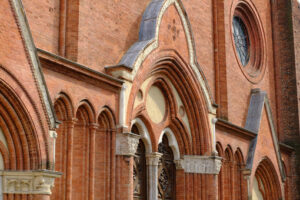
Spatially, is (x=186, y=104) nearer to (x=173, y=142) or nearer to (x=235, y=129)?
(x=173, y=142)

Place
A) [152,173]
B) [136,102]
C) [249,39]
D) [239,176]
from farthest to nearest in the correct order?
[249,39] < [239,176] < [152,173] < [136,102]

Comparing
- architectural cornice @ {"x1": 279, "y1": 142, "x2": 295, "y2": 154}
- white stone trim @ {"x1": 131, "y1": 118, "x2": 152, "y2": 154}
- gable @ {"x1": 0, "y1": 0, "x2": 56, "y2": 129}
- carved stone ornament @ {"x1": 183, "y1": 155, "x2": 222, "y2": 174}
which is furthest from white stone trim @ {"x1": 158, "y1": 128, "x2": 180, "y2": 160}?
architectural cornice @ {"x1": 279, "y1": 142, "x2": 295, "y2": 154}

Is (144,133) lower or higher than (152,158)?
higher

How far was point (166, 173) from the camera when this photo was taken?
1516cm

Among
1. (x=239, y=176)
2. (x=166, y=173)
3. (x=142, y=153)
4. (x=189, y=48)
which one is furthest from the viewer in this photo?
(x=239, y=176)

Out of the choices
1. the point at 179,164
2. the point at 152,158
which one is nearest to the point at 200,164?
the point at 179,164

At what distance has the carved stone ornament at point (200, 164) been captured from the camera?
603 inches

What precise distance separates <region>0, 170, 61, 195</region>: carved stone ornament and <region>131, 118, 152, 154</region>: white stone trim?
4.58 m

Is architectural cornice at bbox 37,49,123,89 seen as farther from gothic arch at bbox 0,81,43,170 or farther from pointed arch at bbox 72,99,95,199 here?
gothic arch at bbox 0,81,43,170

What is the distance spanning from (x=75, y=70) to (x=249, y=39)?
12065mm

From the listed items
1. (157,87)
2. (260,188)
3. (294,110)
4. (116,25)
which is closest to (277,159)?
(260,188)

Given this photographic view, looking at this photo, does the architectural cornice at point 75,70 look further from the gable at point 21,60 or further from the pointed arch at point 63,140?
the gable at point 21,60

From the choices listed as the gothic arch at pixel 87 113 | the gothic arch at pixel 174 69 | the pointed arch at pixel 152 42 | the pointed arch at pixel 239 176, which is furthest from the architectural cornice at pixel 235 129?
the gothic arch at pixel 87 113

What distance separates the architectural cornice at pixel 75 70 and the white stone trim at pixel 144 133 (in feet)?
5.52
